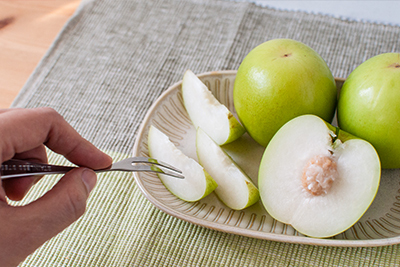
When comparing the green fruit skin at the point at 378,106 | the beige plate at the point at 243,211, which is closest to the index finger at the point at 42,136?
the beige plate at the point at 243,211

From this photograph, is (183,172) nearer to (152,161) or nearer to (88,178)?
(152,161)

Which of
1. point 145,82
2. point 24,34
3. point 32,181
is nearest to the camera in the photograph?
point 32,181

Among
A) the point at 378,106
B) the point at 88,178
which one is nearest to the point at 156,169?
the point at 88,178

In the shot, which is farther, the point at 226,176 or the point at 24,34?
the point at 24,34

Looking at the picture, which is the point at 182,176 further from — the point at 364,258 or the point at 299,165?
the point at 364,258

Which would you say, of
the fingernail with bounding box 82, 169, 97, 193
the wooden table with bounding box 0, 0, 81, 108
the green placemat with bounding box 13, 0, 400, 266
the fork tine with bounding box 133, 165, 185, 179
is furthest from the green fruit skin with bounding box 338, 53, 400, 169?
the wooden table with bounding box 0, 0, 81, 108

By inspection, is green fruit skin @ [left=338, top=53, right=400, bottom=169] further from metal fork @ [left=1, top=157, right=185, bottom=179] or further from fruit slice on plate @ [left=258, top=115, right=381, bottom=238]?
metal fork @ [left=1, top=157, right=185, bottom=179]

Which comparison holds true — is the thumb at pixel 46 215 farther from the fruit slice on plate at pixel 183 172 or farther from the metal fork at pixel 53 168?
the fruit slice on plate at pixel 183 172
